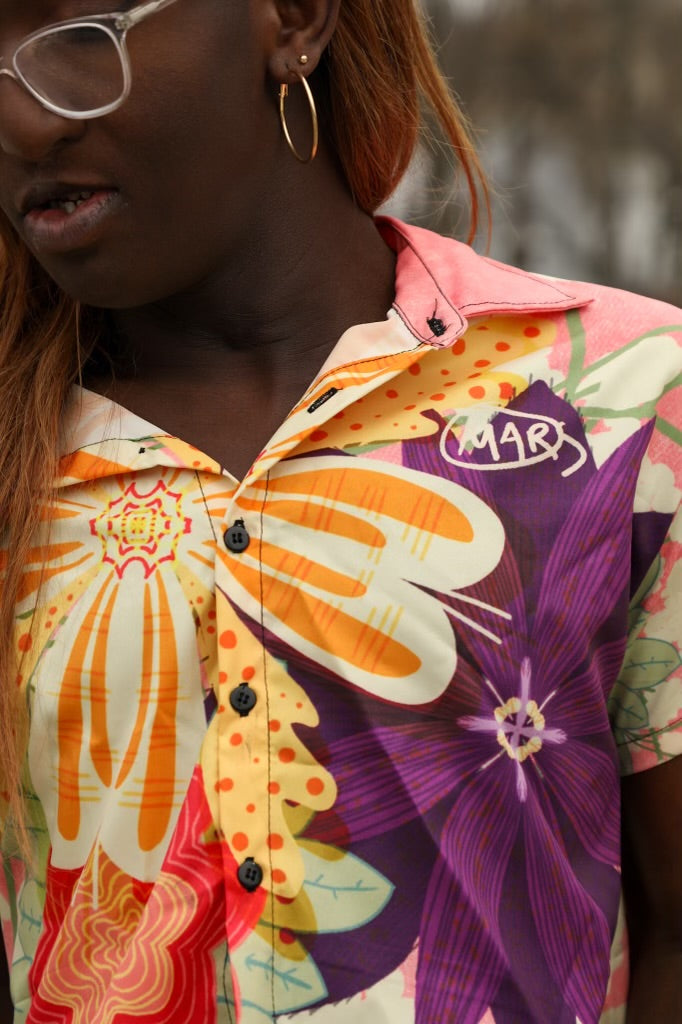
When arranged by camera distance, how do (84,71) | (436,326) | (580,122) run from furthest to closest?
1. (580,122)
2. (436,326)
3. (84,71)

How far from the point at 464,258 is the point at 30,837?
1.02 meters

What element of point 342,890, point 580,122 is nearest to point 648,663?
point 342,890

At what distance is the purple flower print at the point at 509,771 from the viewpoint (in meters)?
1.80

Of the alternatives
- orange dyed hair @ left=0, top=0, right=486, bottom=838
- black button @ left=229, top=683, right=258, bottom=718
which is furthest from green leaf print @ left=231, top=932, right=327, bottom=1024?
orange dyed hair @ left=0, top=0, right=486, bottom=838

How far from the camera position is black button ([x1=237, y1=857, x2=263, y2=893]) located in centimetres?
176

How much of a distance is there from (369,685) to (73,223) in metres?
0.67

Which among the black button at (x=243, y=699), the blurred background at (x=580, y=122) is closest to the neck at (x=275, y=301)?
the black button at (x=243, y=699)

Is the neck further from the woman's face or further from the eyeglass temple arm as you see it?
the eyeglass temple arm

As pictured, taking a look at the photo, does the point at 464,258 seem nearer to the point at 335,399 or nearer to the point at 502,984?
the point at 335,399

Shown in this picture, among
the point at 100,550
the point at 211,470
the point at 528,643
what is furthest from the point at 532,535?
the point at 100,550

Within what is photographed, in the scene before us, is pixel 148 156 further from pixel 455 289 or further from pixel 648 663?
pixel 648 663

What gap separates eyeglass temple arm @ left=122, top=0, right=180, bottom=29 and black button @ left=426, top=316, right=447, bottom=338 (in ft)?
1.72

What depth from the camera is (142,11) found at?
176 cm

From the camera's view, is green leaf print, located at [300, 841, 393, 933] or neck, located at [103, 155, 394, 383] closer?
green leaf print, located at [300, 841, 393, 933]
